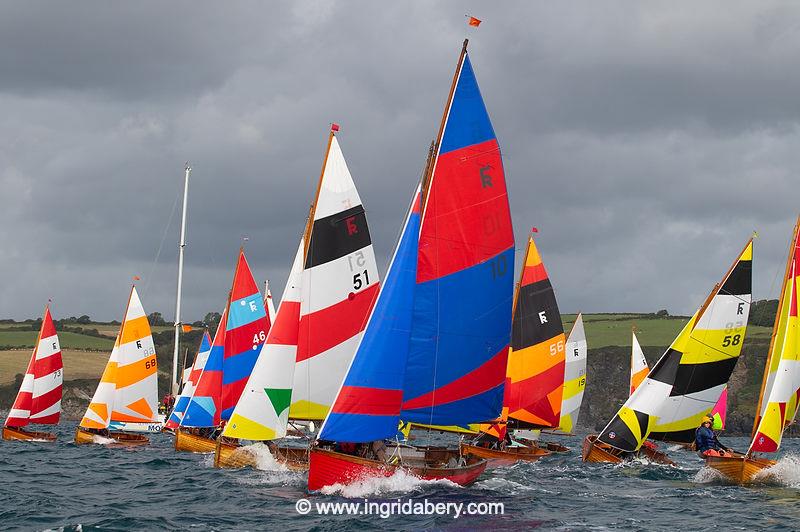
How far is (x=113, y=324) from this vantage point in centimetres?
16800

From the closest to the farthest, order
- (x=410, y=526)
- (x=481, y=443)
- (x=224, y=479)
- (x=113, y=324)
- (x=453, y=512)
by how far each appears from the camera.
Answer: (x=410, y=526) → (x=453, y=512) → (x=224, y=479) → (x=481, y=443) → (x=113, y=324)

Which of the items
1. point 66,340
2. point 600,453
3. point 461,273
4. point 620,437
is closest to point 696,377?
point 620,437

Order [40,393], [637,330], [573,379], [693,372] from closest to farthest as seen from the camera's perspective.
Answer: [693,372] < [40,393] < [573,379] < [637,330]

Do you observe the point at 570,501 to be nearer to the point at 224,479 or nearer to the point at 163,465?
the point at 224,479

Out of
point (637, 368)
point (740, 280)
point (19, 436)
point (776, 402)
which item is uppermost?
point (740, 280)

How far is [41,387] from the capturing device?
54.3 meters

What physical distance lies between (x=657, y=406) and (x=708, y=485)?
5.98 meters

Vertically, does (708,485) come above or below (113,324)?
below

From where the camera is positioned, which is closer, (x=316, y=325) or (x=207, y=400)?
(x=316, y=325)

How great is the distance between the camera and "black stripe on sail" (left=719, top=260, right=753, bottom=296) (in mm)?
39188

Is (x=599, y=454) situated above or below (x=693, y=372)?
below

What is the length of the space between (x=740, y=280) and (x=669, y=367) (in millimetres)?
4553

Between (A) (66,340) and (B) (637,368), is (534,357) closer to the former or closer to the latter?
(B) (637,368)

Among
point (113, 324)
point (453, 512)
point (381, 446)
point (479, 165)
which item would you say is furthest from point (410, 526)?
point (113, 324)
